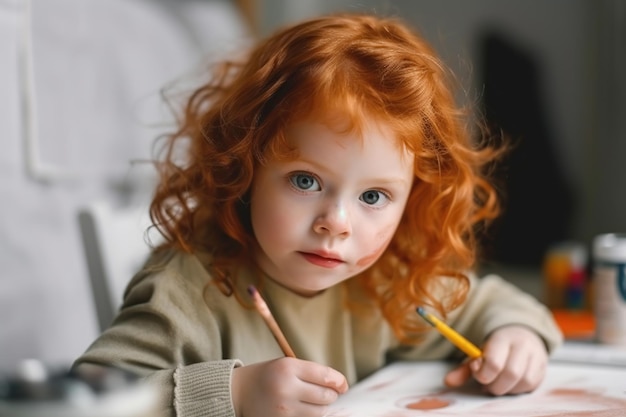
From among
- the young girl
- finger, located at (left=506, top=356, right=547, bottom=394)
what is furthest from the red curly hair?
finger, located at (left=506, top=356, right=547, bottom=394)

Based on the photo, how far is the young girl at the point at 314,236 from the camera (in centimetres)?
74

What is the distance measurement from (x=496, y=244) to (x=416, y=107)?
1051mm

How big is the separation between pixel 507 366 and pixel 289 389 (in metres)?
0.28

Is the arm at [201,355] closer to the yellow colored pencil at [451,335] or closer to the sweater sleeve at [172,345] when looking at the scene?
the sweater sleeve at [172,345]

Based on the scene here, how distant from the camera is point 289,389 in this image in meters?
0.68

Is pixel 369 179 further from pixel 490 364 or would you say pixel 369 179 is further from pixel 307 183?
pixel 490 364

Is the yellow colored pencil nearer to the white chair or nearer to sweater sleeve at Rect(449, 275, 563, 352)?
sweater sleeve at Rect(449, 275, 563, 352)

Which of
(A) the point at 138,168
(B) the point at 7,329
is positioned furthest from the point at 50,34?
(B) the point at 7,329

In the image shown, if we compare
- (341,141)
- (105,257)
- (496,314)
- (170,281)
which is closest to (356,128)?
(341,141)

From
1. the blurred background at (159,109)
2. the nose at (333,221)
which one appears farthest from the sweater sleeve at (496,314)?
the nose at (333,221)

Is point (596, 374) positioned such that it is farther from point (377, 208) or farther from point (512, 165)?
point (512, 165)

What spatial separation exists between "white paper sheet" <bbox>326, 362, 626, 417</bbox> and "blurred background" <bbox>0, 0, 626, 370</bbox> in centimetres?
30

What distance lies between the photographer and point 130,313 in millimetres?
781

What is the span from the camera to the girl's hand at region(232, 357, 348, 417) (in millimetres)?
684
